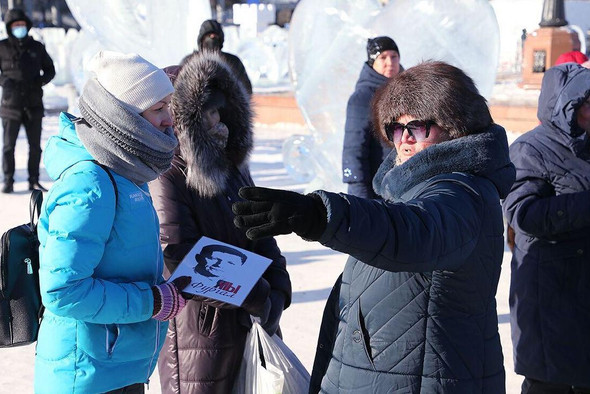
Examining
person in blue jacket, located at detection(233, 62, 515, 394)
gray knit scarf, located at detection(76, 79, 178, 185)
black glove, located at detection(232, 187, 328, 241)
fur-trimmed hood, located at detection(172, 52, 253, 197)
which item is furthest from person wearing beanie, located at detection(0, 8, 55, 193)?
black glove, located at detection(232, 187, 328, 241)

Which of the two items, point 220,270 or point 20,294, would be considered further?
point 220,270

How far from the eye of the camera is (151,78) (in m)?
2.42

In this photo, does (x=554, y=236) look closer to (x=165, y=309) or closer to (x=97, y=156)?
(x=165, y=309)

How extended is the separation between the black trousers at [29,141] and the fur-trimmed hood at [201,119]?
655cm

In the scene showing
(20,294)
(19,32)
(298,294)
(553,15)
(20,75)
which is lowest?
(298,294)

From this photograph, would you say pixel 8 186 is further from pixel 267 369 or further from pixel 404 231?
pixel 404 231

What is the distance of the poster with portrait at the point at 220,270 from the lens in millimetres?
2590

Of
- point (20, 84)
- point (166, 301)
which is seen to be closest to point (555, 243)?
point (166, 301)

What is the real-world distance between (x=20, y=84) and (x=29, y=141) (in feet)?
2.09

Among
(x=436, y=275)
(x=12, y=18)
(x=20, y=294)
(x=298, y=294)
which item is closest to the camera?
(x=436, y=275)

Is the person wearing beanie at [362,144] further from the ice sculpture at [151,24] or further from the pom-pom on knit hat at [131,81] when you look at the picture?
the ice sculpture at [151,24]

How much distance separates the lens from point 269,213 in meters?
1.59

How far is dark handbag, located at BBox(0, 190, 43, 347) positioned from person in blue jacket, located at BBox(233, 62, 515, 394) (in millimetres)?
913

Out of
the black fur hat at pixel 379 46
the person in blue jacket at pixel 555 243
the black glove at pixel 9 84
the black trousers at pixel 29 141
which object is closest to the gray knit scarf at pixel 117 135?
the person in blue jacket at pixel 555 243
